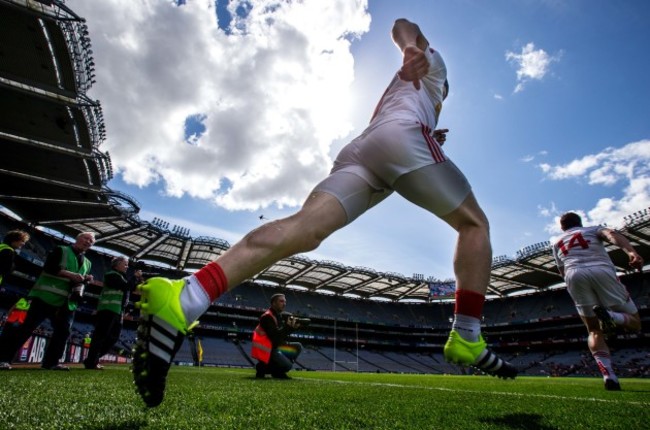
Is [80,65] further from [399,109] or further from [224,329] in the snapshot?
[224,329]

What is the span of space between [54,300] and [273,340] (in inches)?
118

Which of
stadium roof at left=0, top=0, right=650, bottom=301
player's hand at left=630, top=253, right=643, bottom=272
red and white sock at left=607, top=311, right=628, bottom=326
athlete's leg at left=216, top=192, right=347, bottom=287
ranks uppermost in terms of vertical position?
stadium roof at left=0, top=0, right=650, bottom=301

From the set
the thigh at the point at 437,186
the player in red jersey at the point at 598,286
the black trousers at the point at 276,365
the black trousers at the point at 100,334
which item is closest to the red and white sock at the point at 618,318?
the player in red jersey at the point at 598,286

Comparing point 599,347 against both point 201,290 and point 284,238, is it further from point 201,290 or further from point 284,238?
point 201,290

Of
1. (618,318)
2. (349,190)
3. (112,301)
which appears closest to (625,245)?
(618,318)

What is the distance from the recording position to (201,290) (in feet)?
5.27

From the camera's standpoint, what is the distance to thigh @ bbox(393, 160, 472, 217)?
2.04m

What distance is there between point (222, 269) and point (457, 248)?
1.33 metres

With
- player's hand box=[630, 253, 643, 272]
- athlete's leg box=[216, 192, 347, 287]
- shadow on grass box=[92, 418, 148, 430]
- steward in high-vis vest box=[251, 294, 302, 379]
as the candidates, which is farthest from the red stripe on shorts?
steward in high-vis vest box=[251, 294, 302, 379]

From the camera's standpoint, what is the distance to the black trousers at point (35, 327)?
436cm

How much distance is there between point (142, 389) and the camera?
1.43m

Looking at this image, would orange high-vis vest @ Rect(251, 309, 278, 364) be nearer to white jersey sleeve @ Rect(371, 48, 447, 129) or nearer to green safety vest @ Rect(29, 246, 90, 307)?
green safety vest @ Rect(29, 246, 90, 307)

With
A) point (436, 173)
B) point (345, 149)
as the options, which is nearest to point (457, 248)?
point (436, 173)

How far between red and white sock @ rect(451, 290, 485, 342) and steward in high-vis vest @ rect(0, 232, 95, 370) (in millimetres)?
4686
